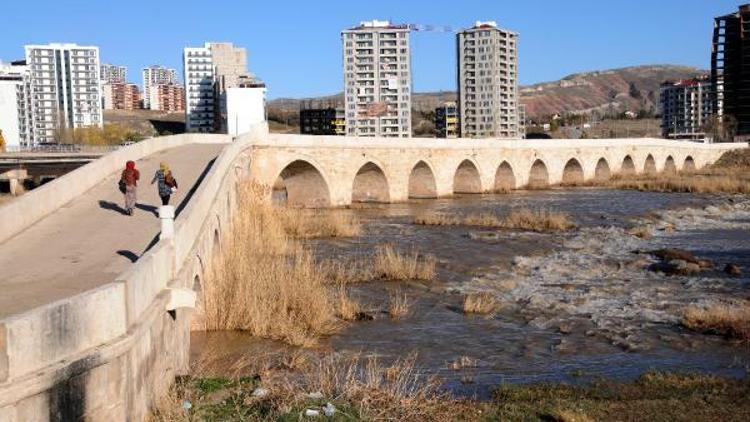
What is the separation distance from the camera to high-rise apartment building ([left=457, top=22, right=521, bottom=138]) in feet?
319

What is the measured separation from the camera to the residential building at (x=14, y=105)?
63.2m

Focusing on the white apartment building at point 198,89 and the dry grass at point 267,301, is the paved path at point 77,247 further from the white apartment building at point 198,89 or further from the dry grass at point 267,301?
the white apartment building at point 198,89

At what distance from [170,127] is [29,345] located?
340 ft

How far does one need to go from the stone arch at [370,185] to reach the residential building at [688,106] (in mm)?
85892

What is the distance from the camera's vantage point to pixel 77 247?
949 centimetres

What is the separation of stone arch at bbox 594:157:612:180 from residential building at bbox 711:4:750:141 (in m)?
45.5

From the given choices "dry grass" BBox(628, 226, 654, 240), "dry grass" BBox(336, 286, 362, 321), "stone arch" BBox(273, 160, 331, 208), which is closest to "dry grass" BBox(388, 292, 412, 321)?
"dry grass" BBox(336, 286, 362, 321)

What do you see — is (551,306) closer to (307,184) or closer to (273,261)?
(273,261)

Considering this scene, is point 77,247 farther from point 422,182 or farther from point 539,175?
point 539,175

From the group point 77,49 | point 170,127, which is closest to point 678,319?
point 77,49

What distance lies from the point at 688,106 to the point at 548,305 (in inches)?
4463

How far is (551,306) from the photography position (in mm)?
13086

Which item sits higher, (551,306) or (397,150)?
(397,150)

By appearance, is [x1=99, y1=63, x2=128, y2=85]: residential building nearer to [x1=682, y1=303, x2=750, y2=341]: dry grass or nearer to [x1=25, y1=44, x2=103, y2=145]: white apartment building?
[x1=25, y1=44, x2=103, y2=145]: white apartment building
